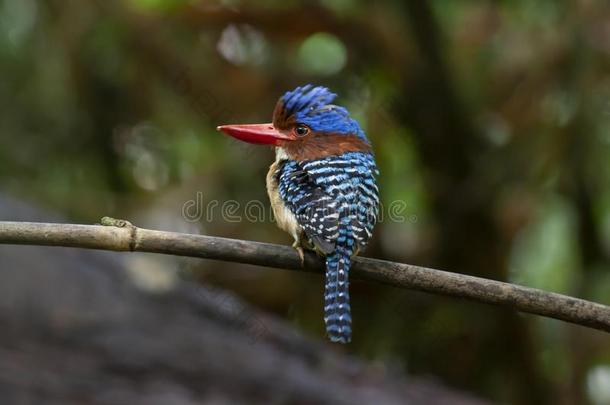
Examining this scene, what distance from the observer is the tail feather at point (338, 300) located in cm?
268

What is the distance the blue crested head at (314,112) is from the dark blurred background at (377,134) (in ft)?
6.80

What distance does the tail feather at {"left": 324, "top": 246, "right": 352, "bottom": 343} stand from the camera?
105 inches

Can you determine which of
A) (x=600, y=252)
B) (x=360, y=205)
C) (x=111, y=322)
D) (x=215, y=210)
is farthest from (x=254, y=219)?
(x=360, y=205)

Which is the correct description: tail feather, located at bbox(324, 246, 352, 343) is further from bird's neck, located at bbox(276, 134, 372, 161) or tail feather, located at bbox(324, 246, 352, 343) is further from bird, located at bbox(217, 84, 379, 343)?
bird's neck, located at bbox(276, 134, 372, 161)

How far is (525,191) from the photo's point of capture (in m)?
5.64

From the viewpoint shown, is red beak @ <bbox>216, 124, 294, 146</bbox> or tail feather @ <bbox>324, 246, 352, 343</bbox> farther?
red beak @ <bbox>216, 124, 294, 146</bbox>

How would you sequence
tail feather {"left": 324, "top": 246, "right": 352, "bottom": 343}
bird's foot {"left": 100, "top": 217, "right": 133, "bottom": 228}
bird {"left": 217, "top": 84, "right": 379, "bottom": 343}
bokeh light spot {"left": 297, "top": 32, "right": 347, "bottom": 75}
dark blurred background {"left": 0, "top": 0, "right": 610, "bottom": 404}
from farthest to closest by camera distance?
bokeh light spot {"left": 297, "top": 32, "right": 347, "bottom": 75}
dark blurred background {"left": 0, "top": 0, "right": 610, "bottom": 404}
bird {"left": 217, "top": 84, "right": 379, "bottom": 343}
tail feather {"left": 324, "top": 246, "right": 352, "bottom": 343}
bird's foot {"left": 100, "top": 217, "right": 133, "bottom": 228}

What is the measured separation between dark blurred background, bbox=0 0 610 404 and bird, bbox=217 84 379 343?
211cm

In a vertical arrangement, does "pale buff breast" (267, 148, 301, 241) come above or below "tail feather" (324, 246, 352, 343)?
above


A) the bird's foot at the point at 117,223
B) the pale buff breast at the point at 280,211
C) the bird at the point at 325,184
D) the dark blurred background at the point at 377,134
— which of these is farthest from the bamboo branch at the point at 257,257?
the dark blurred background at the point at 377,134

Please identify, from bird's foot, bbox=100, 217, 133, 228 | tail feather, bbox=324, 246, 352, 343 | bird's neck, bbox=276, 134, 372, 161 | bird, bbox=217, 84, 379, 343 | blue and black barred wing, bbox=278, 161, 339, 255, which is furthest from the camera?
bird's neck, bbox=276, 134, 372, 161

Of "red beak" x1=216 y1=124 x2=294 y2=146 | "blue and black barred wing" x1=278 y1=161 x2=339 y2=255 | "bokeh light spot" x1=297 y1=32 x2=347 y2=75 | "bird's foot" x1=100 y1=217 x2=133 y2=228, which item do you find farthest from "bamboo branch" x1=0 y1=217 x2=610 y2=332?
"bokeh light spot" x1=297 y1=32 x2=347 y2=75

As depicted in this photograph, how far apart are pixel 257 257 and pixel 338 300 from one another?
447mm

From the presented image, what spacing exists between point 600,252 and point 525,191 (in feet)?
2.50
